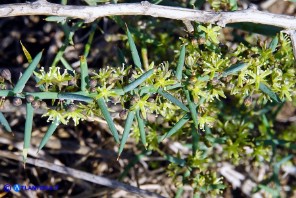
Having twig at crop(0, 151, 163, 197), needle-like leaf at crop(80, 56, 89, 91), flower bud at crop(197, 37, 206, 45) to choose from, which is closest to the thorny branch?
flower bud at crop(197, 37, 206, 45)

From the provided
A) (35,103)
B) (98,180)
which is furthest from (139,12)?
(98,180)

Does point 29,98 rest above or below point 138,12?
below

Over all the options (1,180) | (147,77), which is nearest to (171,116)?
(147,77)

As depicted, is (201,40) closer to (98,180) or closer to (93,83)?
(93,83)

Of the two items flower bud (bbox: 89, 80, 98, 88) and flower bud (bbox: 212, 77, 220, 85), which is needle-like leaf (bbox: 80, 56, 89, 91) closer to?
flower bud (bbox: 89, 80, 98, 88)

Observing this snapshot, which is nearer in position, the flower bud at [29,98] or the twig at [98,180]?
the flower bud at [29,98]

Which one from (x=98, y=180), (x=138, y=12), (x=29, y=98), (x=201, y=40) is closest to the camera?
(x=29, y=98)

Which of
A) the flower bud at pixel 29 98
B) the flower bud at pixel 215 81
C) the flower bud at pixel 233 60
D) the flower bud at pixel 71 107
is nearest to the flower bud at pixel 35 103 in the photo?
the flower bud at pixel 29 98

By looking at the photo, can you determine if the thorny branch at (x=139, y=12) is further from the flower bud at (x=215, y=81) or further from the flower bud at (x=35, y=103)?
the flower bud at (x=35, y=103)

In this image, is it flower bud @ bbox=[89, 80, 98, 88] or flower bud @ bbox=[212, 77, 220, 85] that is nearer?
flower bud @ bbox=[89, 80, 98, 88]
